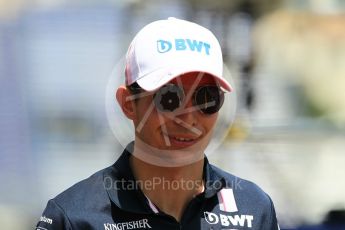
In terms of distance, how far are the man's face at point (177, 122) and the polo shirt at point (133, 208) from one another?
143 mm

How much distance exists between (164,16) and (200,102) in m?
2.64

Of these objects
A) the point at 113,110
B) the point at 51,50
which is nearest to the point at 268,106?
the point at 51,50

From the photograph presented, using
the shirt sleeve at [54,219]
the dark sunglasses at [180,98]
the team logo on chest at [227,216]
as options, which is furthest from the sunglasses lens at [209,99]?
the shirt sleeve at [54,219]

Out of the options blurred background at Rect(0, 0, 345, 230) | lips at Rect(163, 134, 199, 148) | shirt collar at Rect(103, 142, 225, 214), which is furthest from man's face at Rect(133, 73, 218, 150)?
blurred background at Rect(0, 0, 345, 230)

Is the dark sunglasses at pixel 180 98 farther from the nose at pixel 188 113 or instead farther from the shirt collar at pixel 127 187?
the shirt collar at pixel 127 187

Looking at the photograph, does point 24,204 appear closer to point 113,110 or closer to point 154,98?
point 113,110

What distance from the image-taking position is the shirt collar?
1.71 meters

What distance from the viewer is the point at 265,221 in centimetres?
180

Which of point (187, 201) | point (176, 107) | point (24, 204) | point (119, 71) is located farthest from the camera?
point (24, 204)

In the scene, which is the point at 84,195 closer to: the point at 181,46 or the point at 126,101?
the point at 126,101

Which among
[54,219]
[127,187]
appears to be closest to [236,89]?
[127,187]

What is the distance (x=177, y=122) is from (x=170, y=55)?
0.49 feet

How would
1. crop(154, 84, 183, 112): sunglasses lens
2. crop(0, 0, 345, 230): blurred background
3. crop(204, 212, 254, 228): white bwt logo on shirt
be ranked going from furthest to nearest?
crop(0, 0, 345, 230): blurred background
crop(204, 212, 254, 228): white bwt logo on shirt
crop(154, 84, 183, 112): sunglasses lens

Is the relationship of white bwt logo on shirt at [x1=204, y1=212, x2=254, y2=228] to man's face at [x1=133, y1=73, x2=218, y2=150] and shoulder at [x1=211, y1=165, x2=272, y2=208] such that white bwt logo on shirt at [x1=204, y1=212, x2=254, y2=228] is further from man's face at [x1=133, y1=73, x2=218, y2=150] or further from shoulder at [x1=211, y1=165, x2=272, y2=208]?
man's face at [x1=133, y1=73, x2=218, y2=150]
